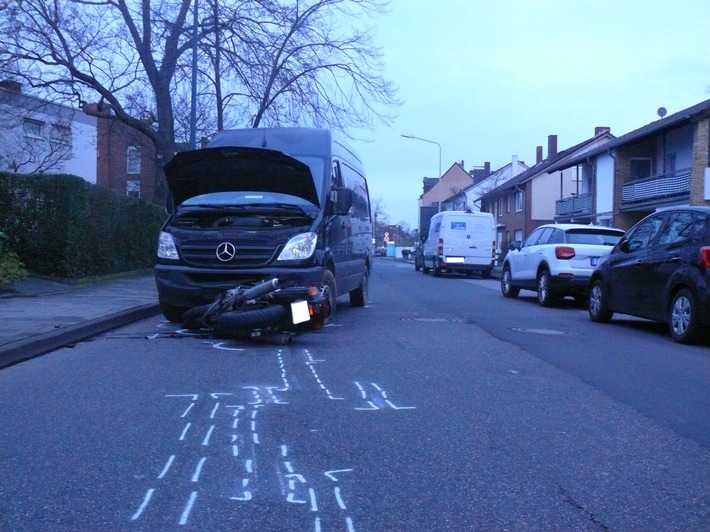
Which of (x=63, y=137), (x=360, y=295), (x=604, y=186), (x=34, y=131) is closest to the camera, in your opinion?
(x=360, y=295)

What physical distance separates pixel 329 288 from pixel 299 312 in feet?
4.75

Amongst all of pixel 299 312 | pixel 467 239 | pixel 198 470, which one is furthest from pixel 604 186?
pixel 198 470

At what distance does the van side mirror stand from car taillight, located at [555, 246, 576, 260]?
5317 mm

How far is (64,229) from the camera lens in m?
17.2

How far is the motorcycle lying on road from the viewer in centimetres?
919

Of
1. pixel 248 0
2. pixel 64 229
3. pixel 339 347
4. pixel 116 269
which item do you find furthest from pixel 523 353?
A: pixel 248 0

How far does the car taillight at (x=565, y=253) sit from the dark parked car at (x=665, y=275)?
2016mm

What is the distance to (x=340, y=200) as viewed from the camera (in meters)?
11.4

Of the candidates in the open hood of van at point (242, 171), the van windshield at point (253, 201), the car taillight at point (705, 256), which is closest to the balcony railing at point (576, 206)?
the car taillight at point (705, 256)

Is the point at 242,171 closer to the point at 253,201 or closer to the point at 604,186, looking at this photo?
the point at 253,201

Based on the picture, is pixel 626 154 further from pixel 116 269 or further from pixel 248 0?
pixel 116 269

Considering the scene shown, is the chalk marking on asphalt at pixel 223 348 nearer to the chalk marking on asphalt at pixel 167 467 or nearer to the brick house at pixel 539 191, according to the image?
the chalk marking on asphalt at pixel 167 467

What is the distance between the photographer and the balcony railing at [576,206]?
4120 cm

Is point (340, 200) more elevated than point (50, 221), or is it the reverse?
point (340, 200)
